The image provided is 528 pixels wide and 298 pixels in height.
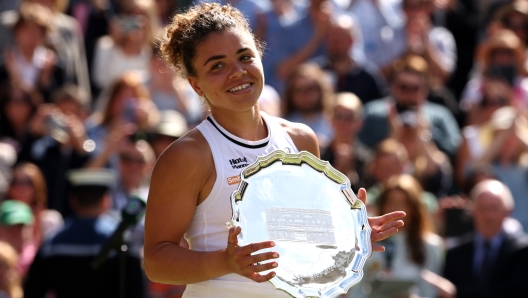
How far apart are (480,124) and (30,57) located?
3.99m

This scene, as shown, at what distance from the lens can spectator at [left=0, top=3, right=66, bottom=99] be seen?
884 cm

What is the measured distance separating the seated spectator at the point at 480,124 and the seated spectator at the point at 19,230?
3.34m

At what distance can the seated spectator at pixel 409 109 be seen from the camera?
8.07 metres

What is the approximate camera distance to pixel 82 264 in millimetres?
6031

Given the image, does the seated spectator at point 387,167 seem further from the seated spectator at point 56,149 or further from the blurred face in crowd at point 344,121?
the seated spectator at point 56,149

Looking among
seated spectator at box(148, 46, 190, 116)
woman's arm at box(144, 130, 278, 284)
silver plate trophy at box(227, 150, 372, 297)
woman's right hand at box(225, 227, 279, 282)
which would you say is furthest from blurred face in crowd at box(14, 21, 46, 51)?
woman's right hand at box(225, 227, 279, 282)

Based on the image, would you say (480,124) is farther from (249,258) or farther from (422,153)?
(249,258)

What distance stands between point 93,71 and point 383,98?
2.84 metres

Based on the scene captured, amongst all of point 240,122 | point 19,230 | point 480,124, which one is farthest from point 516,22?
point 240,122

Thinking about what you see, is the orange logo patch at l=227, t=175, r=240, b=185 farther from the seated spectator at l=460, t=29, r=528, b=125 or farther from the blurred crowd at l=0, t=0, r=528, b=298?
the seated spectator at l=460, t=29, r=528, b=125

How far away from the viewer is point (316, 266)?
3178mm

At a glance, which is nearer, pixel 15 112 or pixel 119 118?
pixel 119 118

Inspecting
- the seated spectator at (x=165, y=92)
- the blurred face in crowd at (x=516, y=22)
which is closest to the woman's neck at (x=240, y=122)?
the seated spectator at (x=165, y=92)

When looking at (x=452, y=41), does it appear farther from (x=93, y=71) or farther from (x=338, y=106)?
(x=93, y=71)
